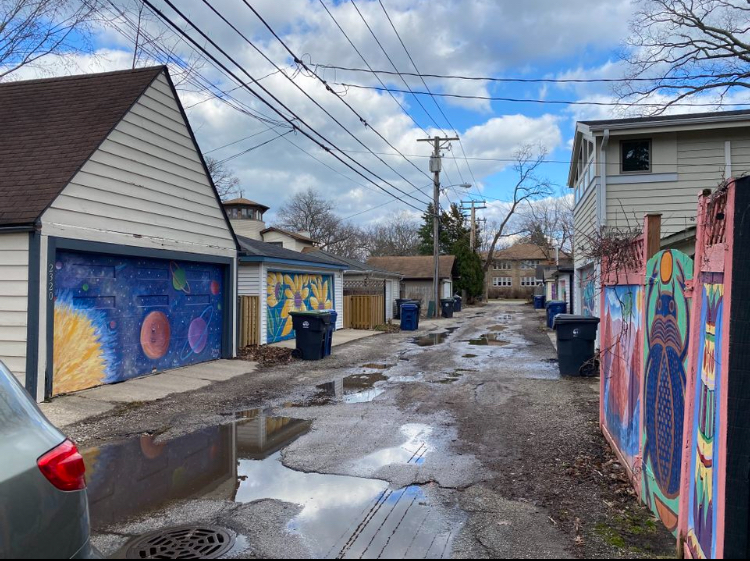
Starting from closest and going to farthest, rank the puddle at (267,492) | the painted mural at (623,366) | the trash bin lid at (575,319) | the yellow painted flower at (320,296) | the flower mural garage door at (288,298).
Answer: the puddle at (267,492)
the painted mural at (623,366)
the trash bin lid at (575,319)
the flower mural garage door at (288,298)
the yellow painted flower at (320,296)

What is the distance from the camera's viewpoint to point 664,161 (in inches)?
517

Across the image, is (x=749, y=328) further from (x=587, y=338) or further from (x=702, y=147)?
(x=702, y=147)

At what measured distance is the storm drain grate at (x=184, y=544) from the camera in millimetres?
3795

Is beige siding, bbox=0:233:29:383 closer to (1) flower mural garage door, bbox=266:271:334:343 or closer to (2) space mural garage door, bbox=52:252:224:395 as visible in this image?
Result: (2) space mural garage door, bbox=52:252:224:395

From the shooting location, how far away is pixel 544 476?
538 cm

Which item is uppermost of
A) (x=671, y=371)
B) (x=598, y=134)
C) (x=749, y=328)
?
(x=598, y=134)

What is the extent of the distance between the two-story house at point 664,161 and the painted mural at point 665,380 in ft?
29.1

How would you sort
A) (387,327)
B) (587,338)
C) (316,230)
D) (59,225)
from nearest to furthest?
(59,225), (587,338), (387,327), (316,230)

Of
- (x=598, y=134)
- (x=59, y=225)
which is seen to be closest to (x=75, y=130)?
(x=59, y=225)

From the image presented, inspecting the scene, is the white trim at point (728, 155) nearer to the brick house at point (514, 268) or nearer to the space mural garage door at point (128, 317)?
the space mural garage door at point (128, 317)

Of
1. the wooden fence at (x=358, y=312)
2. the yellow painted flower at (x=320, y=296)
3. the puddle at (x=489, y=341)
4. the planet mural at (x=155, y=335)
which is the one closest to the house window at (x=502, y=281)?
the wooden fence at (x=358, y=312)

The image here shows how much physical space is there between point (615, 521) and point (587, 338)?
723cm

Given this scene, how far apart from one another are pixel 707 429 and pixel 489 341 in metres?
16.0

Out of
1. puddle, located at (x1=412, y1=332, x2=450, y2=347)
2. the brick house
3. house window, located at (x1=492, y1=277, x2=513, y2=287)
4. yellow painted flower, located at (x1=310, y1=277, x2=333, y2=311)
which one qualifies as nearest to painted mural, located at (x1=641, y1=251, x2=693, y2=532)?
puddle, located at (x1=412, y1=332, x2=450, y2=347)
